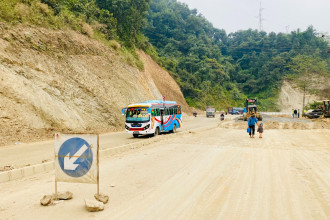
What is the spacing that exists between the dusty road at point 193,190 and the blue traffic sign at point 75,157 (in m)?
0.72

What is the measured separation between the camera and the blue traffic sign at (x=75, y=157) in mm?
6113

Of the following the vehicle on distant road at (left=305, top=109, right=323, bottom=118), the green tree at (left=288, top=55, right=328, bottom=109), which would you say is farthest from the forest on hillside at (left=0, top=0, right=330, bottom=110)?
the vehicle on distant road at (left=305, top=109, right=323, bottom=118)

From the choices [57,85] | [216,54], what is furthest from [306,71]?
[57,85]

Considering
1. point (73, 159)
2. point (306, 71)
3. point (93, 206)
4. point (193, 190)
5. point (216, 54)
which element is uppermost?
point (216, 54)

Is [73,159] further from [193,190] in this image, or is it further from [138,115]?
[138,115]

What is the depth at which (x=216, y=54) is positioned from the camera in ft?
298

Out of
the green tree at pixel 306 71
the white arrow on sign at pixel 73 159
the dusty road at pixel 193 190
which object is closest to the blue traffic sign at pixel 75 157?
the white arrow on sign at pixel 73 159

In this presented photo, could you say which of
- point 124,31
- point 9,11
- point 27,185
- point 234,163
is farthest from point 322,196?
point 124,31

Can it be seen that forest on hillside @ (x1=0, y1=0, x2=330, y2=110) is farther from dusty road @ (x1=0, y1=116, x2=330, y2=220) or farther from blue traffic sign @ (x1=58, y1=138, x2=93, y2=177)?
blue traffic sign @ (x1=58, y1=138, x2=93, y2=177)

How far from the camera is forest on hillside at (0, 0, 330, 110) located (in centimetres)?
4409

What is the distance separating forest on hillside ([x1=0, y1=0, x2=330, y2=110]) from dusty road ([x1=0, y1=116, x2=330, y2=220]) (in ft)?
101

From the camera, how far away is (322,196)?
638 cm

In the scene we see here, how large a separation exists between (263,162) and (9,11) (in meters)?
23.0

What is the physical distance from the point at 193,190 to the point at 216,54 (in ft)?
288
